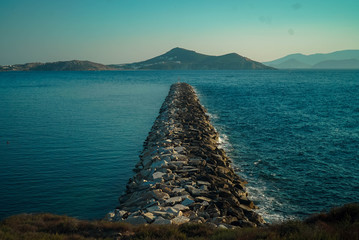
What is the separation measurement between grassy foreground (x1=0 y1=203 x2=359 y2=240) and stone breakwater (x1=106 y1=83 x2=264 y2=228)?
0.96 meters

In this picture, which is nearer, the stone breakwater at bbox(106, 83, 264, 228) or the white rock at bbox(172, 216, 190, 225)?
the white rock at bbox(172, 216, 190, 225)

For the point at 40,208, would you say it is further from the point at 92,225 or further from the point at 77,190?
the point at 92,225

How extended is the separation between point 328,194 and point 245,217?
505cm

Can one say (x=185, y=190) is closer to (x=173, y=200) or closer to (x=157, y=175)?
(x=173, y=200)

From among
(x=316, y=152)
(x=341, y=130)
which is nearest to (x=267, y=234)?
(x=316, y=152)

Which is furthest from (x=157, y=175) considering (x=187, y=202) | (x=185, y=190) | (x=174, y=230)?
(x=174, y=230)

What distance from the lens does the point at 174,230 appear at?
19.7 ft

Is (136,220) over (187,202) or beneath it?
over

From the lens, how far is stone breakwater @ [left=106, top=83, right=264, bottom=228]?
7762mm

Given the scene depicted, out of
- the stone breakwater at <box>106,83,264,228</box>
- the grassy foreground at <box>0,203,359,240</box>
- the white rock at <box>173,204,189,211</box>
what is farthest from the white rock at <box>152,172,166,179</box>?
the grassy foreground at <box>0,203,359,240</box>

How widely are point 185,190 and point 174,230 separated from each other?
3.78m

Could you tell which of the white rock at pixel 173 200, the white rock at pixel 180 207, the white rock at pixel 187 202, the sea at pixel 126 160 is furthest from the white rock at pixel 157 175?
the white rock at pixel 180 207

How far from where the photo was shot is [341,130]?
2245 centimetres

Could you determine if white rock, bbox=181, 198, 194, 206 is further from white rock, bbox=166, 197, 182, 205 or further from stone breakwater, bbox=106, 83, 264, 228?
white rock, bbox=166, 197, 182, 205
